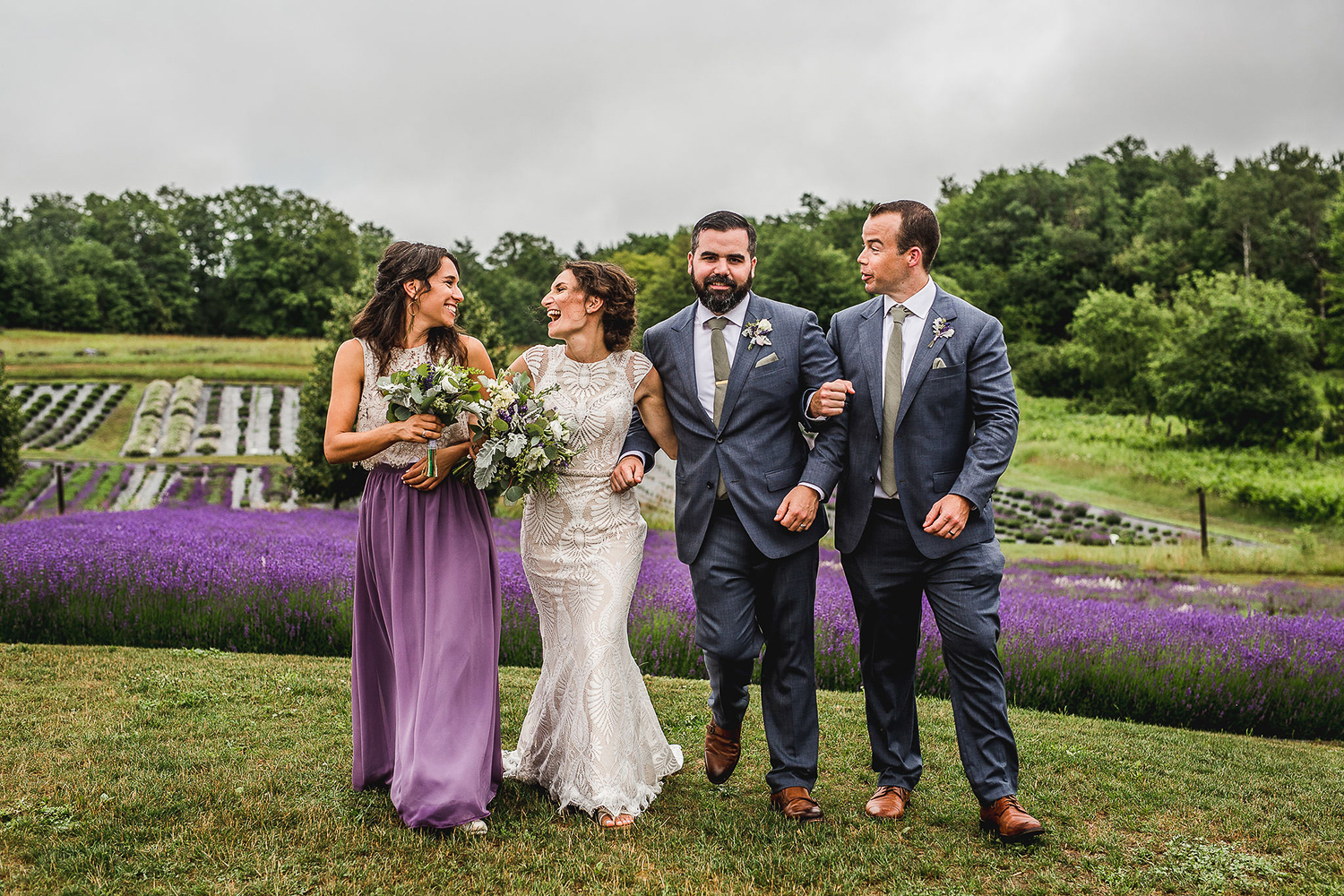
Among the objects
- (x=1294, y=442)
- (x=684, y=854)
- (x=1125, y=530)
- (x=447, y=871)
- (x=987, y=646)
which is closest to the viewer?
(x=447, y=871)

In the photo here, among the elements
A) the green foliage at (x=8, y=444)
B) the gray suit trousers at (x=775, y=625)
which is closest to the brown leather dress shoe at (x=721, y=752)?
the gray suit trousers at (x=775, y=625)

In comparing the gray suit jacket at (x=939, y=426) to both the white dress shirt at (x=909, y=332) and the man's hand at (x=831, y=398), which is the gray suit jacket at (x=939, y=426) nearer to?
the white dress shirt at (x=909, y=332)

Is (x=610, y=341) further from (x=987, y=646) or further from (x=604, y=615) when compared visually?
(x=987, y=646)

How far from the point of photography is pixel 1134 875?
4.10 m

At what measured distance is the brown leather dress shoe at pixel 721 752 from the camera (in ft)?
16.5

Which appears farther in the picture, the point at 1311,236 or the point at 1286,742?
the point at 1311,236

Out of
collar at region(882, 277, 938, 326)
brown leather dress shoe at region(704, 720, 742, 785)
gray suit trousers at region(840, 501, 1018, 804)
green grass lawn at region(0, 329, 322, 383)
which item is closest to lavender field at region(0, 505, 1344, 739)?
brown leather dress shoe at region(704, 720, 742, 785)

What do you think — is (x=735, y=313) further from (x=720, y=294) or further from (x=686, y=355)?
(x=686, y=355)

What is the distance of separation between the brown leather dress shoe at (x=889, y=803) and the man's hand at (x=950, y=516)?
4.64ft

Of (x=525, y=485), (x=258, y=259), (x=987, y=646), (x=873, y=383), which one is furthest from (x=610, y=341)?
(x=258, y=259)

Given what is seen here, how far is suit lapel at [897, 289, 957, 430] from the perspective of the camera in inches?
181

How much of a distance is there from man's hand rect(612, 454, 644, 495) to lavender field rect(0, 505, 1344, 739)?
12.4 feet

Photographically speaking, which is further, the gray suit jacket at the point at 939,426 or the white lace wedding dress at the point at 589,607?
the white lace wedding dress at the point at 589,607

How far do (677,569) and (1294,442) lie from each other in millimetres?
36903
